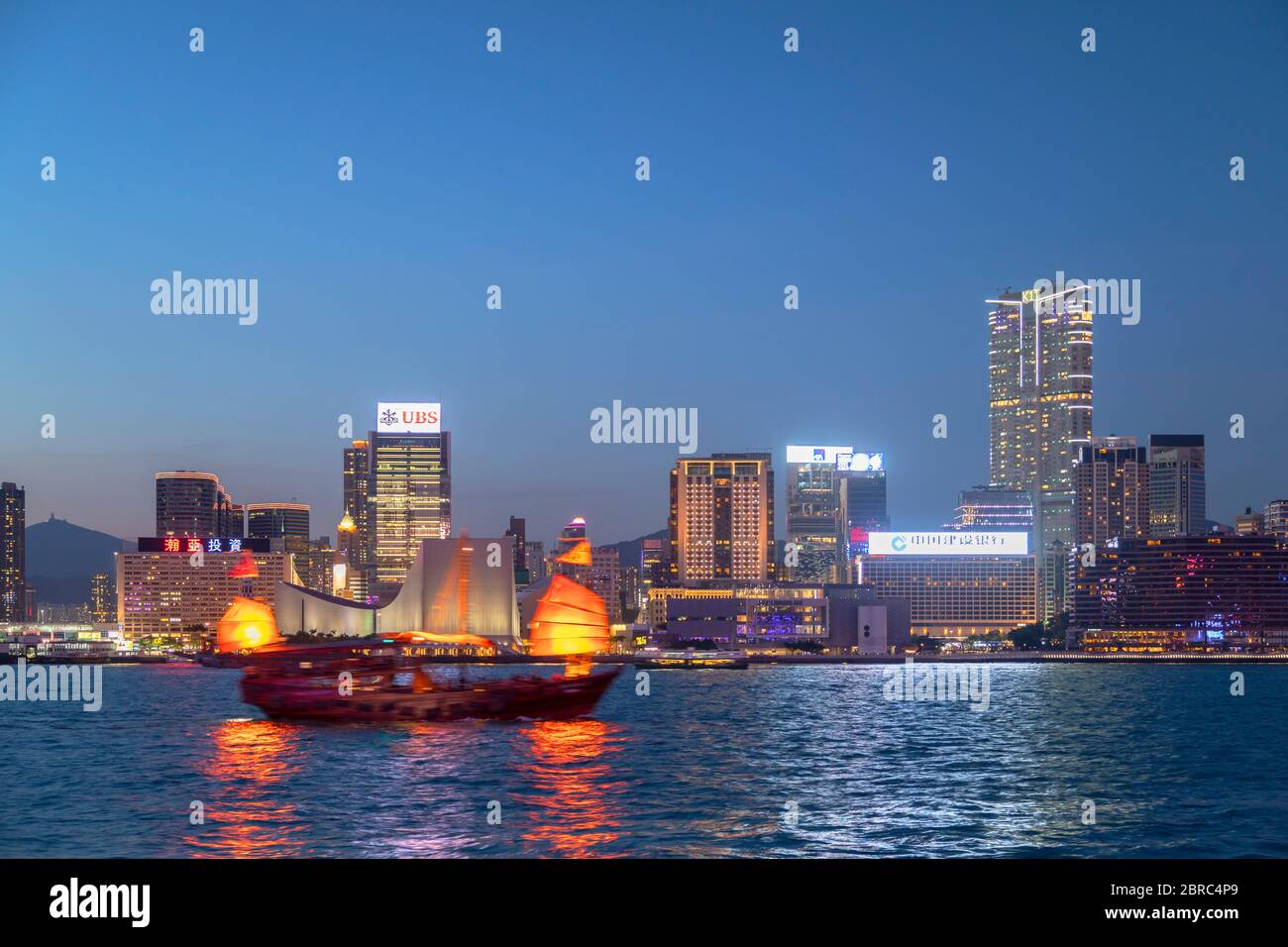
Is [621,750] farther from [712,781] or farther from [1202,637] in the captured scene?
[1202,637]

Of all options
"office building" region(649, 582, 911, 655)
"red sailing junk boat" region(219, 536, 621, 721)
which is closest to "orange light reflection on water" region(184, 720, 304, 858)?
"red sailing junk boat" region(219, 536, 621, 721)

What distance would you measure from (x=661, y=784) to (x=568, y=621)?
53.5 m

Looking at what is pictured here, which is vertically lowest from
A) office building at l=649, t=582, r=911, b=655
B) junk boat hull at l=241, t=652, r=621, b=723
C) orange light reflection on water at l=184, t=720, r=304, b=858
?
office building at l=649, t=582, r=911, b=655

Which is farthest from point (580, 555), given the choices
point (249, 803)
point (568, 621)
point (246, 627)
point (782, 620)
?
point (782, 620)

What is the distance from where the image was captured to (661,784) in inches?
1323

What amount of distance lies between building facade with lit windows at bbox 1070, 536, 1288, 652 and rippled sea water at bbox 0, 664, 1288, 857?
107345 mm

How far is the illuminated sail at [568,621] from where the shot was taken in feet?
281

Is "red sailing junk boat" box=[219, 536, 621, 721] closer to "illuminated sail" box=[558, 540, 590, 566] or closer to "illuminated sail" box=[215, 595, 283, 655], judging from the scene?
"illuminated sail" box=[558, 540, 590, 566]

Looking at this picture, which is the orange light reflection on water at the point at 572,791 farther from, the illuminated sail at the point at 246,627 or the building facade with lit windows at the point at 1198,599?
the building facade with lit windows at the point at 1198,599

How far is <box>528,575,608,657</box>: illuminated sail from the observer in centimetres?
8569

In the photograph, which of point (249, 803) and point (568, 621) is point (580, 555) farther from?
point (249, 803)

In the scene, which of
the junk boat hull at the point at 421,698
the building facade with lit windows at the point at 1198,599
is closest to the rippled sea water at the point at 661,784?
the junk boat hull at the point at 421,698

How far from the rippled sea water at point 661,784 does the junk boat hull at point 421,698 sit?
1661mm
